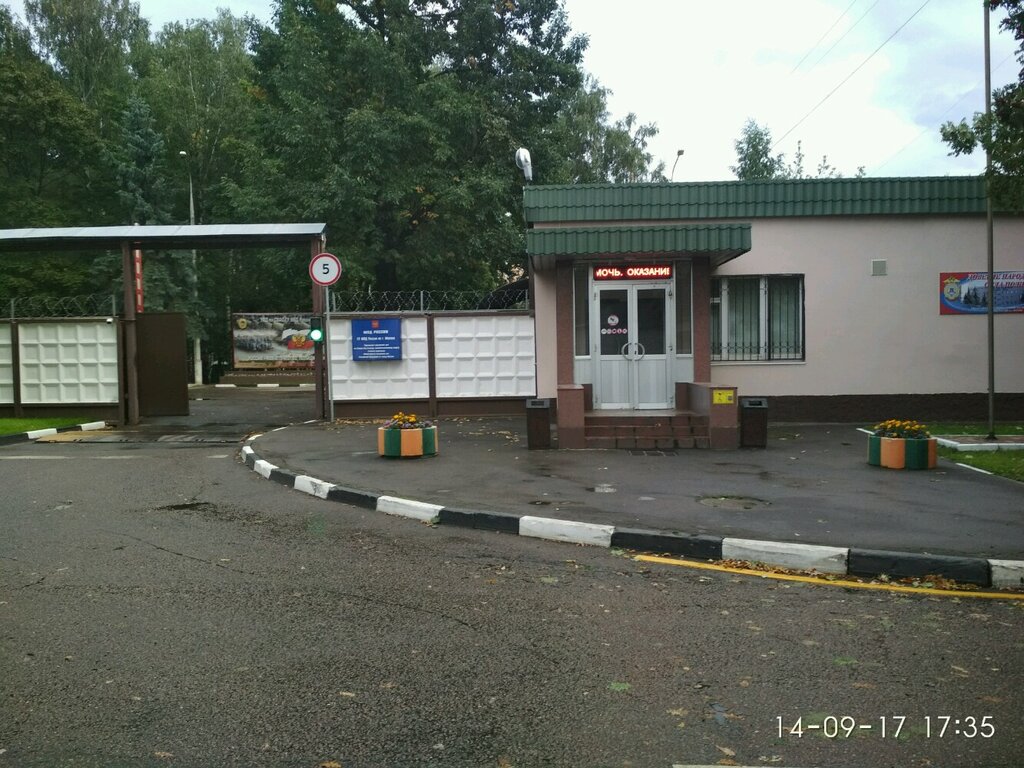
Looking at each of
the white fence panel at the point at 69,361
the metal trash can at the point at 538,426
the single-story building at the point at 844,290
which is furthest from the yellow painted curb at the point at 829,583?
the white fence panel at the point at 69,361

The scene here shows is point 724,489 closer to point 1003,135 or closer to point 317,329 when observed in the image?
point 1003,135

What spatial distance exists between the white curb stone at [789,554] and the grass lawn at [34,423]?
1367 centimetres

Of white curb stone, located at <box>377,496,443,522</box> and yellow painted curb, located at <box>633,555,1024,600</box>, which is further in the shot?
white curb stone, located at <box>377,496,443,522</box>

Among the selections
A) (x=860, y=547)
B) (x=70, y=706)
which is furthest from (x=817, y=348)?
(x=70, y=706)

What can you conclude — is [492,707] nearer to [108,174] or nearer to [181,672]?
[181,672]

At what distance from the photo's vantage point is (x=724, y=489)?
28.7 ft

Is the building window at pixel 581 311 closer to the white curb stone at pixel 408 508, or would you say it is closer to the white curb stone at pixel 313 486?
the white curb stone at pixel 313 486

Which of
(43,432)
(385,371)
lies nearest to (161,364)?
(43,432)

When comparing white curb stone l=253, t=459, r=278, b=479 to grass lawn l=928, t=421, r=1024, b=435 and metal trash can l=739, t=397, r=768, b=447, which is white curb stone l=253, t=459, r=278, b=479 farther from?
grass lawn l=928, t=421, r=1024, b=435

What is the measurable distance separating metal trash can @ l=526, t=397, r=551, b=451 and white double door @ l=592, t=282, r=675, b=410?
2665mm

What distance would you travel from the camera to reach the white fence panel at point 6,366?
1753cm

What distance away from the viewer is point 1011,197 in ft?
39.9

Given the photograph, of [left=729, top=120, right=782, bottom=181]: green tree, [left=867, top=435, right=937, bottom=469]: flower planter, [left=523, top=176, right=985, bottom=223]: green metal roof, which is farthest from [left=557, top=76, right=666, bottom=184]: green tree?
[left=867, top=435, right=937, bottom=469]: flower planter

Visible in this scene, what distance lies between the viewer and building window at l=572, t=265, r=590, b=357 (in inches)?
576
